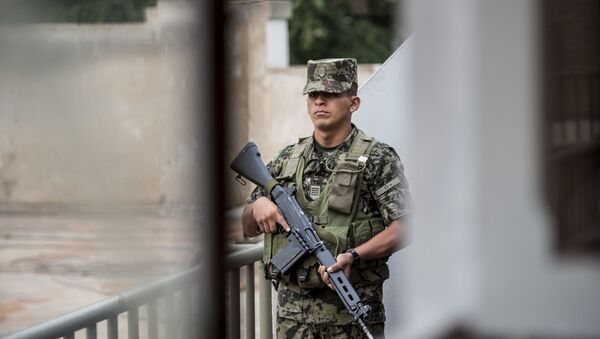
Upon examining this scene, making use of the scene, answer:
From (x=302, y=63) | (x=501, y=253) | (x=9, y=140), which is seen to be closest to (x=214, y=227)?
(x=501, y=253)

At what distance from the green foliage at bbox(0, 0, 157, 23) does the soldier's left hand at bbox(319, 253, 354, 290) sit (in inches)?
47.3

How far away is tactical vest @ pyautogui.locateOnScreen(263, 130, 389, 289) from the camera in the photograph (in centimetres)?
258

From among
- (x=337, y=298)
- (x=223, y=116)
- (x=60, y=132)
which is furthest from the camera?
(x=337, y=298)

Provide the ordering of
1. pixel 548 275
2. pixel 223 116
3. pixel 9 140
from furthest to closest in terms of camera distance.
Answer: pixel 9 140, pixel 223 116, pixel 548 275

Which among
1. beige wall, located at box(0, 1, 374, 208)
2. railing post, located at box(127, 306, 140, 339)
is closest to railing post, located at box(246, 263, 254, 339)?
railing post, located at box(127, 306, 140, 339)

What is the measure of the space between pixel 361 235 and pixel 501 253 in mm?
1730

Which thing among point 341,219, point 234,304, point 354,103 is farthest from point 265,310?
point 354,103

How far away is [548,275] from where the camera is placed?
861mm

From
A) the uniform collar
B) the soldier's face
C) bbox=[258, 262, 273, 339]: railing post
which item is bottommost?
bbox=[258, 262, 273, 339]: railing post

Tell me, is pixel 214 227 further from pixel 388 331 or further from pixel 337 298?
pixel 388 331

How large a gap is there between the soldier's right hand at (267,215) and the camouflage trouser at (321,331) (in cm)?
26

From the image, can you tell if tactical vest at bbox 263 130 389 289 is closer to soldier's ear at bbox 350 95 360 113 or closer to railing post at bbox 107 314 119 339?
soldier's ear at bbox 350 95 360 113

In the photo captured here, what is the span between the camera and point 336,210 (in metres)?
2.59

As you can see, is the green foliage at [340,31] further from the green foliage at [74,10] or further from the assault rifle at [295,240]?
the green foliage at [74,10]
